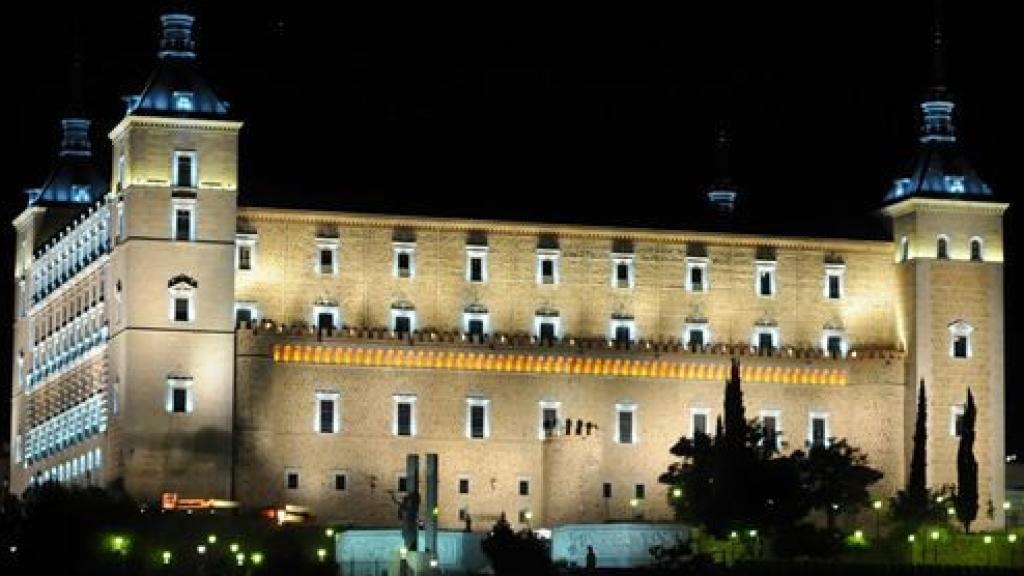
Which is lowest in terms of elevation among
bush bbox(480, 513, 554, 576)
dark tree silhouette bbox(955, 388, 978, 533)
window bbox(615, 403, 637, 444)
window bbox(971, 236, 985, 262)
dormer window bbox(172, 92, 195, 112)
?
bush bbox(480, 513, 554, 576)

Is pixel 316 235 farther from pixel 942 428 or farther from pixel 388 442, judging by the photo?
pixel 942 428

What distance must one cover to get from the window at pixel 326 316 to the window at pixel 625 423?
11.7m

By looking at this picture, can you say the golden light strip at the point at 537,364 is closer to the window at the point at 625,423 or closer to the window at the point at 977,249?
the window at the point at 625,423

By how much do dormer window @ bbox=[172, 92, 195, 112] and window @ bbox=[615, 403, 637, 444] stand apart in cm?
2092

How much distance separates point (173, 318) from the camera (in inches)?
5118

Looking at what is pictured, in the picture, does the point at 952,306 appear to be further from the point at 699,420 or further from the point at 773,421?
the point at 699,420

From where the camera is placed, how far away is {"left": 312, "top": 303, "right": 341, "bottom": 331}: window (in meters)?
135

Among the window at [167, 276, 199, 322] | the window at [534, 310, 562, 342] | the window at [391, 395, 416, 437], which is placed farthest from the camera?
the window at [534, 310, 562, 342]

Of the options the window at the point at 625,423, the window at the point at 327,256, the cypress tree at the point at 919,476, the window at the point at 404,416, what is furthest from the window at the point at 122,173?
the cypress tree at the point at 919,476

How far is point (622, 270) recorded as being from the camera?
140 meters

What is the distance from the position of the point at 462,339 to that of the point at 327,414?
6.38 metres

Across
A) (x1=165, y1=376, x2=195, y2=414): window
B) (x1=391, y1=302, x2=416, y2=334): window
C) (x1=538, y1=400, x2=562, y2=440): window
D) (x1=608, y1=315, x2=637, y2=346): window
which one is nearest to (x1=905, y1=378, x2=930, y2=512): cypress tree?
(x1=608, y1=315, x2=637, y2=346): window

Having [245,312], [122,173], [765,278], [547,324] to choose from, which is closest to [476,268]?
[547,324]

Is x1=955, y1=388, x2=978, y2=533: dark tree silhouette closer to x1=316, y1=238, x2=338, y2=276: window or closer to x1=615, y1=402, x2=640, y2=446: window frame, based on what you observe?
x1=615, y1=402, x2=640, y2=446: window frame
